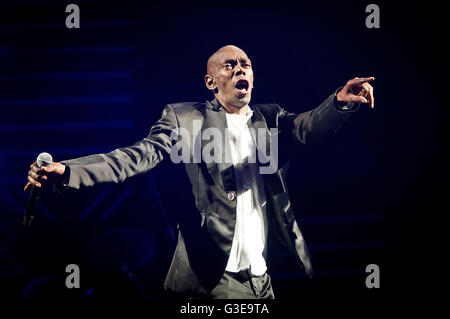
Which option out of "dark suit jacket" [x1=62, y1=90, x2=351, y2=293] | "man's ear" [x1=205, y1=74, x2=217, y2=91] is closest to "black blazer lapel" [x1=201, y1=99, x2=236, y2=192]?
"dark suit jacket" [x1=62, y1=90, x2=351, y2=293]

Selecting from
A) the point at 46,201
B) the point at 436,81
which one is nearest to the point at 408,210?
the point at 436,81

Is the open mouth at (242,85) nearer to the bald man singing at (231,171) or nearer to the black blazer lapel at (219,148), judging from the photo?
the bald man singing at (231,171)

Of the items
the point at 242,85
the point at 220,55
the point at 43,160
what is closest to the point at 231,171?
the point at 242,85

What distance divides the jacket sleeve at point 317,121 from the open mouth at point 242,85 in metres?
0.28

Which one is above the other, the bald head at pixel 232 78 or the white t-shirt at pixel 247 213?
the bald head at pixel 232 78

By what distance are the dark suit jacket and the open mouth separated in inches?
6.3

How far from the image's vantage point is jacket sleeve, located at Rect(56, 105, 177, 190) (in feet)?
5.28

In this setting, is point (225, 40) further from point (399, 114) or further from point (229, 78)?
point (399, 114)

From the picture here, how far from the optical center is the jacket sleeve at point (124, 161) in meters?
1.61

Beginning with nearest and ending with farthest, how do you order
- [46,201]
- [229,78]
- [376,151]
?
[229,78] < [46,201] < [376,151]

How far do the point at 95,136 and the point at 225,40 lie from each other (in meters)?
1.18

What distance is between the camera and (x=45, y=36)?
8.60 feet

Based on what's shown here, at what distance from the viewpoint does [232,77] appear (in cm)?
215

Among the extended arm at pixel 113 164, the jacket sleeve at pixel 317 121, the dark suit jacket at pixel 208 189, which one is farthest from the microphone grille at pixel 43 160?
the jacket sleeve at pixel 317 121
